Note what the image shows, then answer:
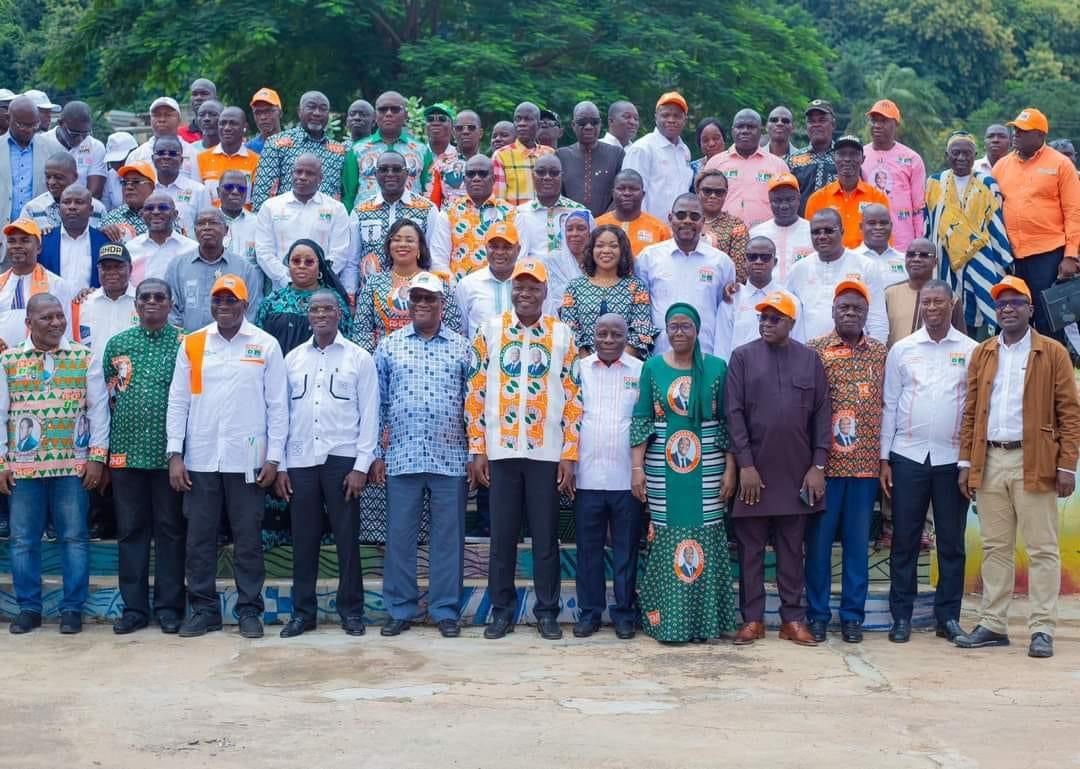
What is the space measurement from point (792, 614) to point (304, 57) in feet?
61.5

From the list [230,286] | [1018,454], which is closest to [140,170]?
[230,286]

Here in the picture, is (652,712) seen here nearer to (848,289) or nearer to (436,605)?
(436,605)

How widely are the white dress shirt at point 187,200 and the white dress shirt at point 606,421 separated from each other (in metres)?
3.50

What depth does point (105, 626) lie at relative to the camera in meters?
9.38

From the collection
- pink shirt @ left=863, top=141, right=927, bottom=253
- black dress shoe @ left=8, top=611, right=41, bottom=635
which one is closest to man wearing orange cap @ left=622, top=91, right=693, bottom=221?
pink shirt @ left=863, top=141, right=927, bottom=253

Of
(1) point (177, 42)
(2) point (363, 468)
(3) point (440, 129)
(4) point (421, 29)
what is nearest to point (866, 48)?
(4) point (421, 29)

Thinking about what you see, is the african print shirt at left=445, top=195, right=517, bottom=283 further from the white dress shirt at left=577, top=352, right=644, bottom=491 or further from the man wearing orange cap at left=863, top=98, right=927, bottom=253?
the man wearing orange cap at left=863, top=98, right=927, bottom=253

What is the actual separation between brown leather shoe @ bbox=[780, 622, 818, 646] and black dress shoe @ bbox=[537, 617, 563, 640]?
1366 millimetres

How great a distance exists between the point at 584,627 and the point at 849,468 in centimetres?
188

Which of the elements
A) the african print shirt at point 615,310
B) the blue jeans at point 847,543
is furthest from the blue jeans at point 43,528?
the blue jeans at point 847,543

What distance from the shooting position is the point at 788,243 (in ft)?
34.3

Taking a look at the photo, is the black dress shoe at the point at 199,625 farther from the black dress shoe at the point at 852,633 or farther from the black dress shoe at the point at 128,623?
the black dress shoe at the point at 852,633

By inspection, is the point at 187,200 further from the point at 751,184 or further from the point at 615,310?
the point at 751,184

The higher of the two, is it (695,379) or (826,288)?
(826,288)
